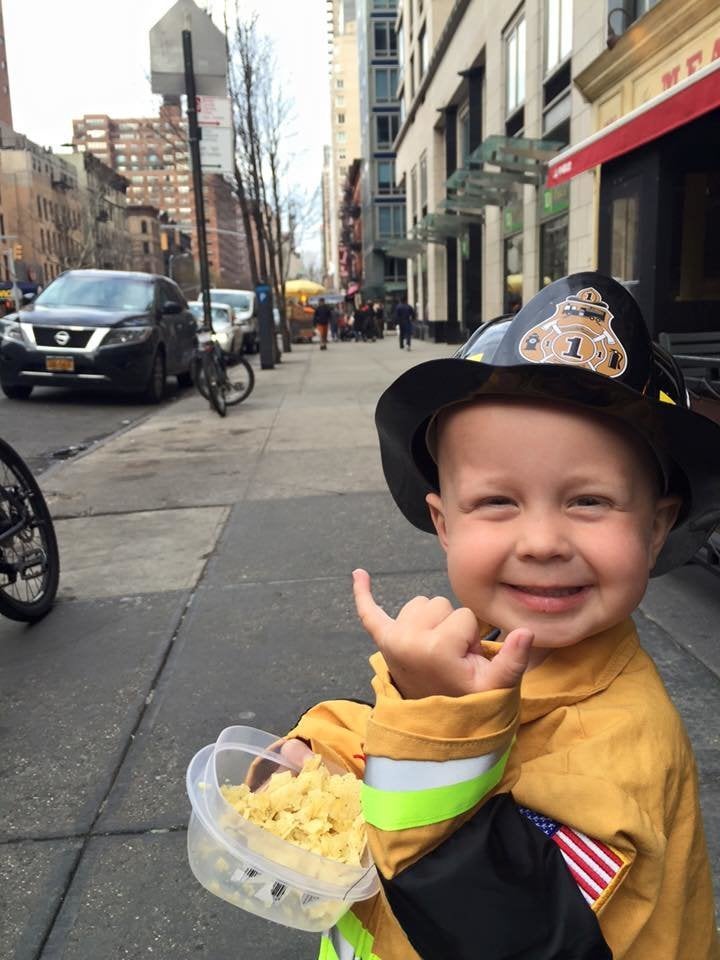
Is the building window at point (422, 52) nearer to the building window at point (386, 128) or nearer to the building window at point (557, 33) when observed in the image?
the building window at point (557, 33)

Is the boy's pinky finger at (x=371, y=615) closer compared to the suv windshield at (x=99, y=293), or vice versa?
the boy's pinky finger at (x=371, y=615)

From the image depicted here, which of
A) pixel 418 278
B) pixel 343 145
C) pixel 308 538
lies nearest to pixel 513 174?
pixel 308 538

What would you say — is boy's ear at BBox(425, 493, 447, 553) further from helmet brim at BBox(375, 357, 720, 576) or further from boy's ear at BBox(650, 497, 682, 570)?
boy's ear at BBox(650, 497, 682, 570)

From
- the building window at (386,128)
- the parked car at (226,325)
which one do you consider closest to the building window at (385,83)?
the building window at (386,128)

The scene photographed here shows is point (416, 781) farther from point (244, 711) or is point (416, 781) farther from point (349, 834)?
point (244, 711)

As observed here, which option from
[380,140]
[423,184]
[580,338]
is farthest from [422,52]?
[580,338]

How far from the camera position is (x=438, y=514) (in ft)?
4.11

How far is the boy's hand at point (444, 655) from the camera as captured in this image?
85 centimetres

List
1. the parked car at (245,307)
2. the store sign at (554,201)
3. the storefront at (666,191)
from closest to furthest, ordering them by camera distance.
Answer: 1. the storefront at (666,191)
2. the store sign at (554,201)
3. the parked car at (245,307)

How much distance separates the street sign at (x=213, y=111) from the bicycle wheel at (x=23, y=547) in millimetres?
9244

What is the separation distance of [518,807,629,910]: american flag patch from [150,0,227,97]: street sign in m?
12.0

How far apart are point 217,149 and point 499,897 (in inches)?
485

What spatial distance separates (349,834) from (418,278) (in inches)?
1485

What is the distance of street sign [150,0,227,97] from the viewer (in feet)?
35.2
